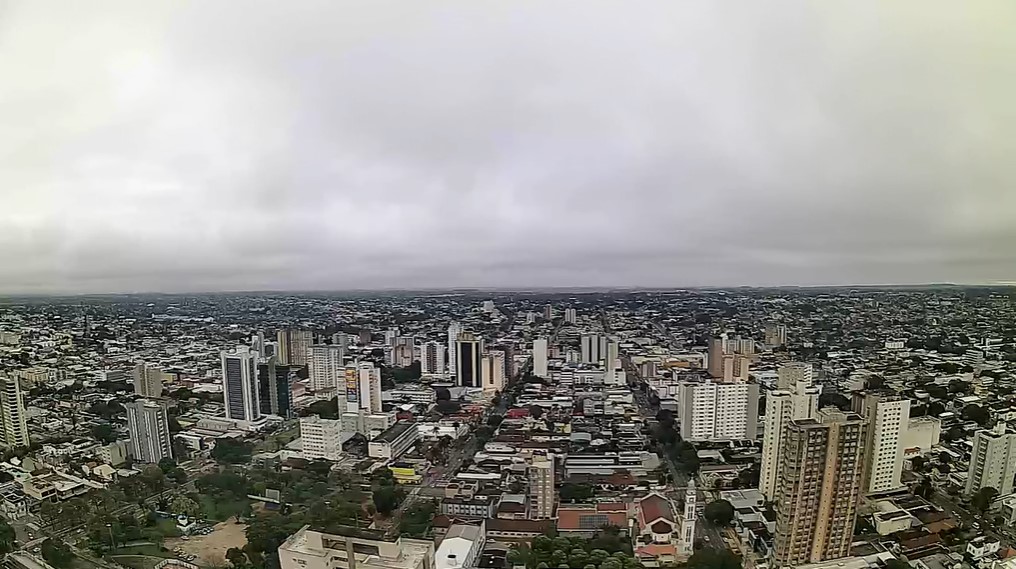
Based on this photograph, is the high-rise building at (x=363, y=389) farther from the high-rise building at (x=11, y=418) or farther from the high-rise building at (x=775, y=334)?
the high-rise building at (x=775, y=334)

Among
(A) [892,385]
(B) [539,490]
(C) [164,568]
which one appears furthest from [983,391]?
(C) [164,568]

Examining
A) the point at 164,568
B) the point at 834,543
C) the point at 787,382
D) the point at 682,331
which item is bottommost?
the point at 164,568

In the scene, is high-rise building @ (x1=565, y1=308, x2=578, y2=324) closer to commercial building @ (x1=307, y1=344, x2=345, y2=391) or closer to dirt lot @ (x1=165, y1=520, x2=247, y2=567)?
commercial building @ (x1=307, y1=344, x2=345, y2=391)

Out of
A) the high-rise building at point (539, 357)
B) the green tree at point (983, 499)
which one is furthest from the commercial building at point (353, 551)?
the green tree at point (983, 499)

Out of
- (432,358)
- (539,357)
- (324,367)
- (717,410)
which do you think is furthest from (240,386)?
(717,410)

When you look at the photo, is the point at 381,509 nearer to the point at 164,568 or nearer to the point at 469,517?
the point at 469,517

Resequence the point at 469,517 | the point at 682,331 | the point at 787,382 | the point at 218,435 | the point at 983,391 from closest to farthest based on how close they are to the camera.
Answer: the point at 469,517 < the point at 983,391 < the point at 787,382 < the point at 218,435 < the point at 682,331
